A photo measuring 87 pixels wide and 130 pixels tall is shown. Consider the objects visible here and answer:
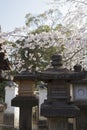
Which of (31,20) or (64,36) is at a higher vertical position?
(31,20)

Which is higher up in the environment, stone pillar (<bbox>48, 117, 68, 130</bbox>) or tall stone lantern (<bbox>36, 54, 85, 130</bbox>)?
tall stone lantern (<bbox>36, 54, 85, 130</bbox>)

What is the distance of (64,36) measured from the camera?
507 inches

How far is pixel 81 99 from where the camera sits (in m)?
10.0

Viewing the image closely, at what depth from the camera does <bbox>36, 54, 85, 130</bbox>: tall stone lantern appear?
26.9 ft

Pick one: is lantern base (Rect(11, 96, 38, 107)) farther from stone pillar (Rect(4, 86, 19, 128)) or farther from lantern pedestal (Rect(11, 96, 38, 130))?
stone pillar (Rect(4, 86, 19, 128))

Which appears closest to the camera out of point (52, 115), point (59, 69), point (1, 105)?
point (52, 115)

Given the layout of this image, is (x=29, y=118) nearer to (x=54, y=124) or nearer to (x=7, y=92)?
(x=54, y=124)

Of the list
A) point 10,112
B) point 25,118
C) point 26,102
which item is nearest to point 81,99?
point 26,102

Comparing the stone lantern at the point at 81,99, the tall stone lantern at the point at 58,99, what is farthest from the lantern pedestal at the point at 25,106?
the tall stone lantern at the point at 58,99

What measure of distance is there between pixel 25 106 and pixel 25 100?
0.25 m

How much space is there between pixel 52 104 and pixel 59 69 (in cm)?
108

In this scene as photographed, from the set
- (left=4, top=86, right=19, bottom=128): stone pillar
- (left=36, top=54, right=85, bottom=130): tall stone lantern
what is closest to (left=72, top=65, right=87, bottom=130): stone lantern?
(left=36, top=54, right=85, bottom=130): tall stone lantern

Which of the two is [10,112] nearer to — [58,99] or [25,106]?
[25,106]

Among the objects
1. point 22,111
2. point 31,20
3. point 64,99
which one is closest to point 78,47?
point 22,111
